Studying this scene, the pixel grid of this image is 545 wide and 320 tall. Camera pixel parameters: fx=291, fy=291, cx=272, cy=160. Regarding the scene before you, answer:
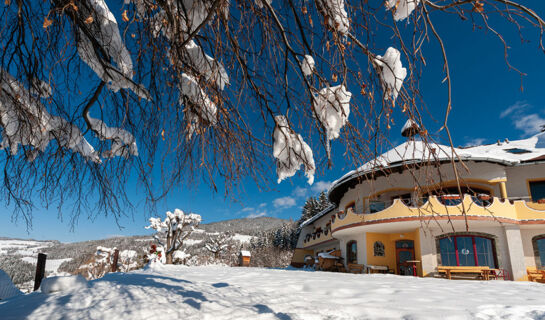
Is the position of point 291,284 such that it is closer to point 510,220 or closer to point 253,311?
point 253,311

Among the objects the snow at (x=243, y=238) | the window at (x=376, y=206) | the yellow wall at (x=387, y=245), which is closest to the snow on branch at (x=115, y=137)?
the window at (x=376, y=206)

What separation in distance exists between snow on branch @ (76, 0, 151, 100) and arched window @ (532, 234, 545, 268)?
16.7 meters

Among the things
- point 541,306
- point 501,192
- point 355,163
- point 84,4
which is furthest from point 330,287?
point 501,192

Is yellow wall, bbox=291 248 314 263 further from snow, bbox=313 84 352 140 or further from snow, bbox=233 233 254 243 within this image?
snow, bbox=233 233 254 243

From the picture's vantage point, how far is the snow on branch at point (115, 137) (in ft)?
9.09

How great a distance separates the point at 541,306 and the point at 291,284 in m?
3.42

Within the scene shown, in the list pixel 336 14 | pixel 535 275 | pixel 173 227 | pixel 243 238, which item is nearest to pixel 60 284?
pixel 336 14

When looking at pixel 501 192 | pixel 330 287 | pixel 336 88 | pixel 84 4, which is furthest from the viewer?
pixel 501 192

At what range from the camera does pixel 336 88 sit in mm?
2234

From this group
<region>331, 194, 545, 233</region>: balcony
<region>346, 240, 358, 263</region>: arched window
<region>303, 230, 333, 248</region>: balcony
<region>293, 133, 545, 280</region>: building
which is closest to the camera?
<region>331, 194, 545, 233</region>: balcony

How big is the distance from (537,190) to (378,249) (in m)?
8.12

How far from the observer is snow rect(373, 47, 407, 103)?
2.05 meters

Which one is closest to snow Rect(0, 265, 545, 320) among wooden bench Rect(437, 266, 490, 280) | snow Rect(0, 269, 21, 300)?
snow Rect(0, 269, 21, 300)

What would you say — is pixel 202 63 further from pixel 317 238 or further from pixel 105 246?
pixel 105 246
